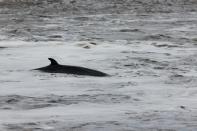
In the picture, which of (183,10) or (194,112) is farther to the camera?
(183,10)

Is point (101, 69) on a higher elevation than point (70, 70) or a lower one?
lower

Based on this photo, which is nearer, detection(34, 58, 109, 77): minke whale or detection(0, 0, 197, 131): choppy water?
detection(0, 0, 197, 131): choppy water

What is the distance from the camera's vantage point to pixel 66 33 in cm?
2322

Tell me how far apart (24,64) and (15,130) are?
22.6 ft

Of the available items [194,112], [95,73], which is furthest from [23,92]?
[194,112]

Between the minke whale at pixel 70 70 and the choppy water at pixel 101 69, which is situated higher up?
the minke whale at pixel 70 70

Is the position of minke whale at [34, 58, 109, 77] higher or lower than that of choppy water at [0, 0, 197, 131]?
higher

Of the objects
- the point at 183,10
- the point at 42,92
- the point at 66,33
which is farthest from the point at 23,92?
the point at 183,10

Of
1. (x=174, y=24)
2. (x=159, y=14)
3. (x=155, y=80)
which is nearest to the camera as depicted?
(x=155, y=80)

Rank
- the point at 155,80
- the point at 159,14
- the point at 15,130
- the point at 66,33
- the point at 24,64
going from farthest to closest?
the point at 159,14 → the point at 66,33 → the point at 24,64 → the point at 155,80 → the point at 15,130

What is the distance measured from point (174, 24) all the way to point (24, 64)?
11.4 metres

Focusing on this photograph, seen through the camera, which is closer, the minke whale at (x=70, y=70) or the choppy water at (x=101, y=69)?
the choppy water at (x=101, y=69)

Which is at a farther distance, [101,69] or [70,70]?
[101,69]

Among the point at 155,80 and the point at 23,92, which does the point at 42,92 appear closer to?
the point at 23,92
